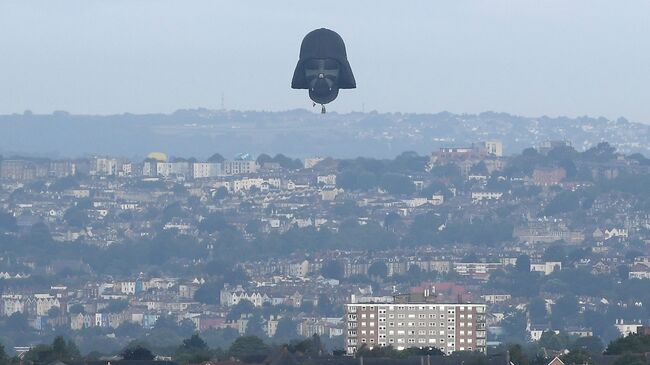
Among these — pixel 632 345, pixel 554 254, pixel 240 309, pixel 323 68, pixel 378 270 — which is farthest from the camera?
pixel 554 254

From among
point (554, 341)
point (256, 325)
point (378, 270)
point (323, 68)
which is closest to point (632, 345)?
point (323, 68)

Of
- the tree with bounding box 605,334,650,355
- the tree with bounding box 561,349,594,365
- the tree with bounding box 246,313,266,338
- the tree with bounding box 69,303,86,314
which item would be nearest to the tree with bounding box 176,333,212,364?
the tree with bounding box 561,349,594,365

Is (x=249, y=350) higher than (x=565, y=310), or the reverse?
(x=565, y=310)

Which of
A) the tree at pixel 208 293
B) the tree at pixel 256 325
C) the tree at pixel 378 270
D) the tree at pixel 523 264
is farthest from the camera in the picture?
the tree at pixel 378 270

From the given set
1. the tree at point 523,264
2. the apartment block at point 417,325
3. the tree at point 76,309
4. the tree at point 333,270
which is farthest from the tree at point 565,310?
→ the apartment block at point 417,325

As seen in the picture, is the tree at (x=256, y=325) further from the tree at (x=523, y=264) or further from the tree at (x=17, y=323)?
the tree at (x=523, y=264)

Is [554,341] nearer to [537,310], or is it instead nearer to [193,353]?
[193,353]

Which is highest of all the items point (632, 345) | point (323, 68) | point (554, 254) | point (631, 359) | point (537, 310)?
→ point (323, 68)

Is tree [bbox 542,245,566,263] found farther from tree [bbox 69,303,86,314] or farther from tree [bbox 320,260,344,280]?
tree [bbox 69,303,86,314]
